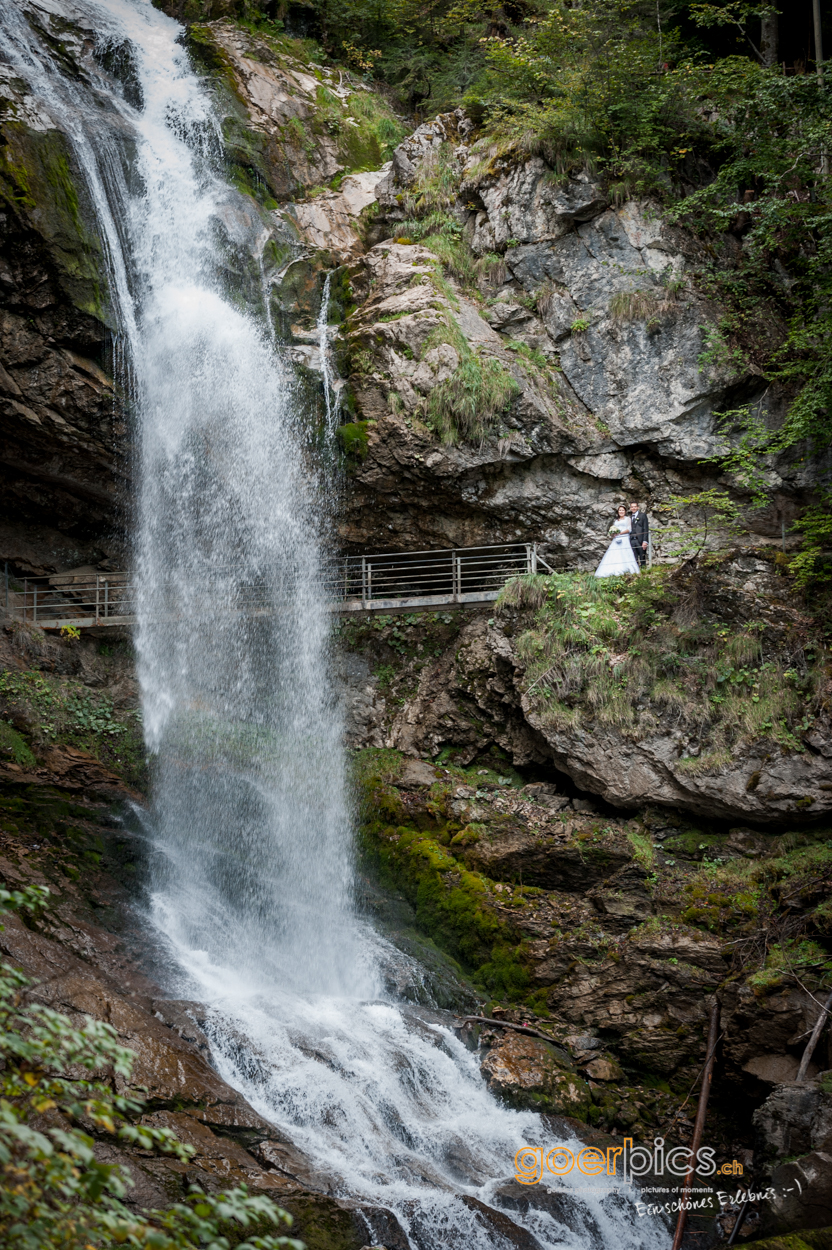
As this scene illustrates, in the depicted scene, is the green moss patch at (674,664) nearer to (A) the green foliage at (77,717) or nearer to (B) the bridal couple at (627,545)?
(B) the bridal couple at (627,545)

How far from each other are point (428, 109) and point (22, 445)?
11865 mm

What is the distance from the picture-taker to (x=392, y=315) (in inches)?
510

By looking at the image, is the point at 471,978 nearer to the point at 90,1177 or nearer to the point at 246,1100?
the point at 246,1100

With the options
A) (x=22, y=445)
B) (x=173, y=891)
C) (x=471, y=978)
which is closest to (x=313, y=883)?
(x=173, y=891)

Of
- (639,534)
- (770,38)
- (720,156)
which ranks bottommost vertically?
(639,534)

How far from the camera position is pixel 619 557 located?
1195cm

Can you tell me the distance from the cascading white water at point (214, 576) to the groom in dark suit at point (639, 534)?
16.2ft

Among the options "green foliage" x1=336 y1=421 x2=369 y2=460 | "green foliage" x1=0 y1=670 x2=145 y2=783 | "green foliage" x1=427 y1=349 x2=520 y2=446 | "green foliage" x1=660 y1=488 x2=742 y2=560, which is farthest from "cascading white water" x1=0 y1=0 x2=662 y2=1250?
"green foliage" x1=660 y1=488 x2=742 y2=560

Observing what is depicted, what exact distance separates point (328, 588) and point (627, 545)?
4.83 m

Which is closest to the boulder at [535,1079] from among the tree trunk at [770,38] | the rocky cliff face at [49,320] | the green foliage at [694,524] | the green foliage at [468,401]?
the green foliage at [694,524]

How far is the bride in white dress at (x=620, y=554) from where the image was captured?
1186 cm

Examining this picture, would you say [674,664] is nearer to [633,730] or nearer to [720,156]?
[633,730]

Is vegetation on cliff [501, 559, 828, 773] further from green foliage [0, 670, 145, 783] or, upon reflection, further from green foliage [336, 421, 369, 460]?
green foliage [0, 670, 145, 783]

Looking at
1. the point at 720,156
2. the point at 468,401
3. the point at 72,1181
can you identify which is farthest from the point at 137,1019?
the point at 720,156
